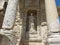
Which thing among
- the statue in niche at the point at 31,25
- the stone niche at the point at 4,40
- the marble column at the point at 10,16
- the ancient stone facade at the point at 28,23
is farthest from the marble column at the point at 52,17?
the statue in niche at the point at 31,25

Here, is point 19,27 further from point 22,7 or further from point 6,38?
point 6,38

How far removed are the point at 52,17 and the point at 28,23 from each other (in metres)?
2.72

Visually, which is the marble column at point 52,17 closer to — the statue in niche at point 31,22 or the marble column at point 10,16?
the marble column at point 10,16

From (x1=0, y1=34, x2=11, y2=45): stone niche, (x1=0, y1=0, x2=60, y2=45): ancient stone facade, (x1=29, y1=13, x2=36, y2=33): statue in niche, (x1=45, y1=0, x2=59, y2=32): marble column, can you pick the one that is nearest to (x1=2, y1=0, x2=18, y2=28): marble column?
(x1=0, y1=0, x2=60, y2=45): ancient stone facade

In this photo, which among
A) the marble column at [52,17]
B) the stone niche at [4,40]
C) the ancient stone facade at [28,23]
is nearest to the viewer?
the marble column at [52,17]

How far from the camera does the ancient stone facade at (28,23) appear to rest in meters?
5.92

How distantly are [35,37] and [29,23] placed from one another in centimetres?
94

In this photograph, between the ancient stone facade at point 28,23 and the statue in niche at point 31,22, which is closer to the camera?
the ancient stone facade at point 28,23

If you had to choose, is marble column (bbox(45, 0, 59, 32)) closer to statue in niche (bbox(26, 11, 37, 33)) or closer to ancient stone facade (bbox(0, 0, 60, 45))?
ancient stone facade (bbox(0, 0, 60, 45))

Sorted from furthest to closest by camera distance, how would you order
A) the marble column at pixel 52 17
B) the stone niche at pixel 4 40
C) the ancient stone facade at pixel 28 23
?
1. the stone niche at pixel 4 40
2. the ancient stone facade at pixel 28 23
3. the marble column at pixel 52 17

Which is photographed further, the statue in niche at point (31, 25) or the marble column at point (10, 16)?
the statue in niche at point (31, 25)

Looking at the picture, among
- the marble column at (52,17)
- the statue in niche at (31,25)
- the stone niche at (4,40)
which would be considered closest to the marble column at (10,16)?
the stone niche at (4,40)

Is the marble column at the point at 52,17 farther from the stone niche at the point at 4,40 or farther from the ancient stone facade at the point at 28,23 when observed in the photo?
the stone niche at the point at 4,40

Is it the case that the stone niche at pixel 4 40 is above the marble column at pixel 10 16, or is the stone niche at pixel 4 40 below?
below
